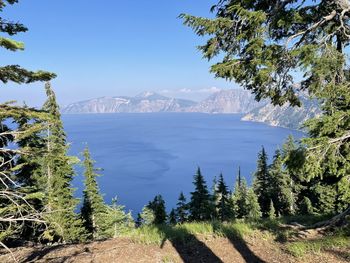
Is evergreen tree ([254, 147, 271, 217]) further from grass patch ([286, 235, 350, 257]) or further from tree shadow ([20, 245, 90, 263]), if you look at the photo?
tree shadow ([20, 245, 90, 263])

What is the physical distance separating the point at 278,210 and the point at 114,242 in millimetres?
43718

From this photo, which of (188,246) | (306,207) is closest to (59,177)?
(188,246)

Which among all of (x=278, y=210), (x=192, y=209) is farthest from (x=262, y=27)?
(x=278, y=210)

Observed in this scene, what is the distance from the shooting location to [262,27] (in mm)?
7902

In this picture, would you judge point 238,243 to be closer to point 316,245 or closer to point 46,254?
point 316,245

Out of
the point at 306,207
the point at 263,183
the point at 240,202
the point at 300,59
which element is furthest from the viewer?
the point at 240,202

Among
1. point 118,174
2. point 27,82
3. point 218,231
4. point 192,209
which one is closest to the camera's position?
point 27,82

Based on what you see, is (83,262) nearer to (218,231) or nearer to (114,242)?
(114,242)

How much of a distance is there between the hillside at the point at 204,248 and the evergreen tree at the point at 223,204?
3359cm

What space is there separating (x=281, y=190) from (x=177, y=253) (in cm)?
4055

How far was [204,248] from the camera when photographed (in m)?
9.32

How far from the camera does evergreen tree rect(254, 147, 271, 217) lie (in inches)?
1973

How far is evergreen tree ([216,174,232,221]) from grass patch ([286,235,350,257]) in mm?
35226

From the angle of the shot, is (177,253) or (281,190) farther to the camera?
(281,190)
